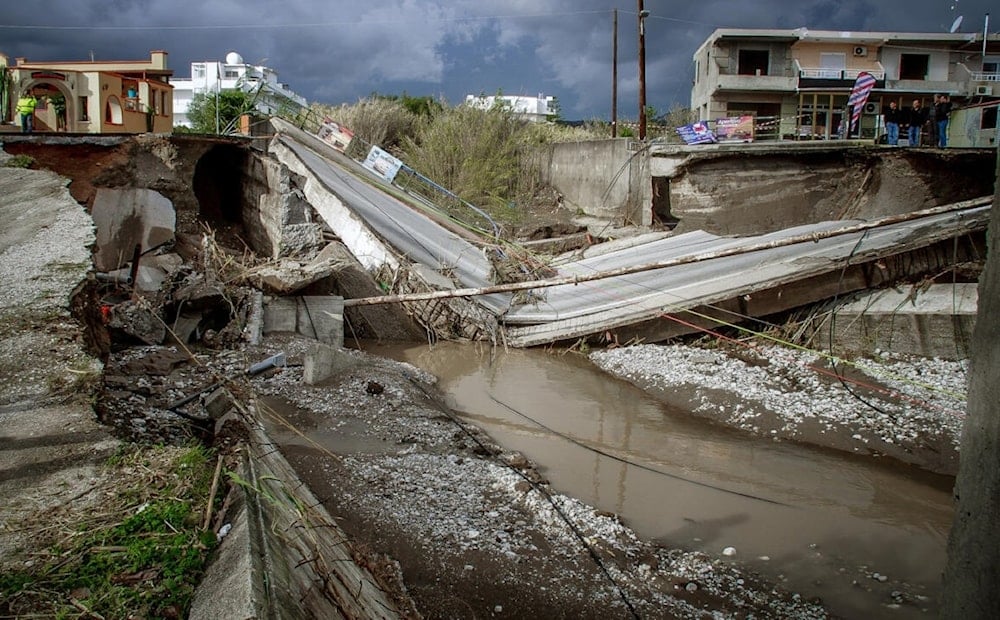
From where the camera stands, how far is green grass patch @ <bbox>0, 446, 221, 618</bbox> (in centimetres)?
210

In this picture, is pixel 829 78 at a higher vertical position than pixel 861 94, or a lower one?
higher

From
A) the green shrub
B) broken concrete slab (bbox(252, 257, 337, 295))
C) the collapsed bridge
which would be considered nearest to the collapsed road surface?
broken concrete slab (bbox(252, 257, 337, 295))

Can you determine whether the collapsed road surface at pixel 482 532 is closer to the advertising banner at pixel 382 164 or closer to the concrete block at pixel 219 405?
the concrete block at pixel 219 405

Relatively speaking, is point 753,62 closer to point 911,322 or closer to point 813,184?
point 813,184

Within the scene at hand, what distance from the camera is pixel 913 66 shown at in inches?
1463

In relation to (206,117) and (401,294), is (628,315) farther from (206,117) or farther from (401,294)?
(206,117)

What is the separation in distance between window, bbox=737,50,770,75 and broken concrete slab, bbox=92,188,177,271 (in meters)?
A: 33.9

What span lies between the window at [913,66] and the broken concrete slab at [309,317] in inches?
1513

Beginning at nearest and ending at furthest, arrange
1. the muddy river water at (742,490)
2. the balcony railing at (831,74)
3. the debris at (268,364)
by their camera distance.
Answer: the muddy river water at (742,490) → the debris at (268,364) → the balcony railing at (831,74)

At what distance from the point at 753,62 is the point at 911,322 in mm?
33784

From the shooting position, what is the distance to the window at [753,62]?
36.8m

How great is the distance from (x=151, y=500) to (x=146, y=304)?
184 inches

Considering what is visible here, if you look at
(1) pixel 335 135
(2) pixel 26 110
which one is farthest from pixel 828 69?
(2) pixel 26 110

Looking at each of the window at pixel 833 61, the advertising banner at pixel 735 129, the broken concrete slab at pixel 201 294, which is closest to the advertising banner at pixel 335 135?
the broken concrete slab at pixel 201 294
